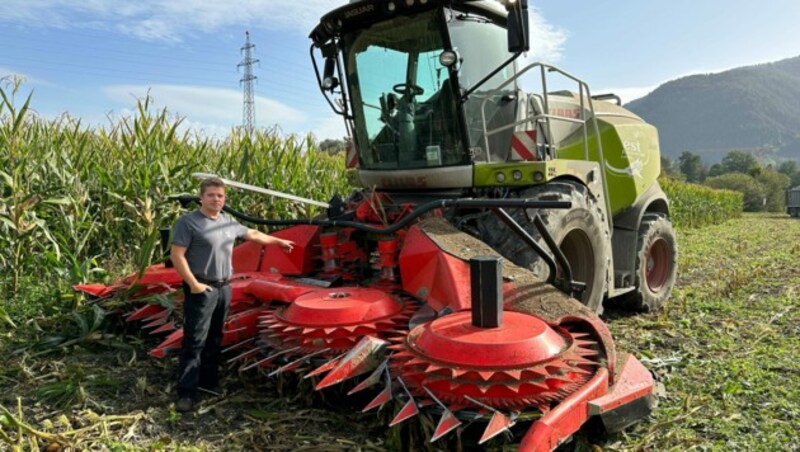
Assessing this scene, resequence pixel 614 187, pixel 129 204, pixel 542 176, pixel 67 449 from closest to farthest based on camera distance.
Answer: pixel 67 449 < pixel 542 176 < pixel 129 204 < pixel 614 187

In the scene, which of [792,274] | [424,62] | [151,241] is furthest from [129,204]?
[792,274]

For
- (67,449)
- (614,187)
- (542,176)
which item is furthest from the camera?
(614,187)

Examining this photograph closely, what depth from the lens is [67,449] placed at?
2.20 metres

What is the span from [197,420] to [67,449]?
1.70 feet

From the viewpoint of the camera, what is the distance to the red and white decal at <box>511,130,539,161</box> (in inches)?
156

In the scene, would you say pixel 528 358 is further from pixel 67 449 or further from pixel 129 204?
pixel 129 204

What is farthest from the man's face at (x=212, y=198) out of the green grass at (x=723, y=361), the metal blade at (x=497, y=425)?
the green grass at (x=723, y=361)

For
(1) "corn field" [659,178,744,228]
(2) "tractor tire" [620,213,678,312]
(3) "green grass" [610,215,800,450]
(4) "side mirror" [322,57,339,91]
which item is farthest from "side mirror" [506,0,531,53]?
(1) "corn field" [659,178,744,228]

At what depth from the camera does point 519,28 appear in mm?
3289

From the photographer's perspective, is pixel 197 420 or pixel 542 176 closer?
pixel 197 420

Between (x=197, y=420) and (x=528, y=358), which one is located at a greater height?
(x=528, y=358)

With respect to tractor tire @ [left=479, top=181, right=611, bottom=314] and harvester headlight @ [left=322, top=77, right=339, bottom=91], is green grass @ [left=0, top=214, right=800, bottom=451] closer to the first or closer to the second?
tractor tire @ [left=479, top=181, right=611, bottom=314]

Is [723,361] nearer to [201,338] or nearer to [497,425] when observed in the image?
[497,425]

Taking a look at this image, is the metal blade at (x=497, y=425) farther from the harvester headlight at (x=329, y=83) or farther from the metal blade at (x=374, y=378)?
the harvester headlight at (x=329, y=83)
